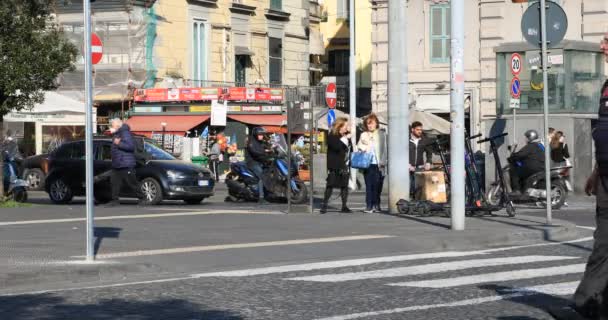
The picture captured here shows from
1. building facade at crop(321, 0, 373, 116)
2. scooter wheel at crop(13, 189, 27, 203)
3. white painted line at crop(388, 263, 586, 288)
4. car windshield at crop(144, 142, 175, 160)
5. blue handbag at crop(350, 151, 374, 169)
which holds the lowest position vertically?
white painted line at crop(388, 263, 586, 288)

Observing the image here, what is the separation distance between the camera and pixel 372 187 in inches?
872

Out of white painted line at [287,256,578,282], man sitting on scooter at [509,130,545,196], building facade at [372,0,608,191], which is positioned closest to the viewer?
white painted line at [287,256,578,282]

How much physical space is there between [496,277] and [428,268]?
3.45 ft

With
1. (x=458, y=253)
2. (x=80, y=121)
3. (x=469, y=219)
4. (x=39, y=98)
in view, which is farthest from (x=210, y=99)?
(x=458, y=253)

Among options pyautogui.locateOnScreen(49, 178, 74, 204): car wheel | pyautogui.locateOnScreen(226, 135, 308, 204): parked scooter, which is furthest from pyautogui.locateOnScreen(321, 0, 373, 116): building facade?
pyautogui.locateOnScreen(49, 178, 74, 204): car wheel

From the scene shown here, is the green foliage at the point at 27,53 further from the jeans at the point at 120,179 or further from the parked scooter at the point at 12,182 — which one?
the parked scooter at the point at 12,182

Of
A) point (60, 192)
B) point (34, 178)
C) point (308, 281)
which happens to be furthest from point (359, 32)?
point (308, 281)

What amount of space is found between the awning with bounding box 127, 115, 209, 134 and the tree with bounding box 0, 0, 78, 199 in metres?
21.9

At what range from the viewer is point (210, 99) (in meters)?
46.1

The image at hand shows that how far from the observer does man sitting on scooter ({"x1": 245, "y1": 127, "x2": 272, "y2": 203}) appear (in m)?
27.9

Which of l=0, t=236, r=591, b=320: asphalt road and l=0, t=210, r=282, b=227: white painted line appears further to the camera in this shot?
l=0, t=210, r=282, b=227: white painted line

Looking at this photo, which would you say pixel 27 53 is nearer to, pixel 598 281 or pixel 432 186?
pixel 432 186

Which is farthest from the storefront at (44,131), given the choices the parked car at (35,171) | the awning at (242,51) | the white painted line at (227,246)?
the white painted line at (227,246)

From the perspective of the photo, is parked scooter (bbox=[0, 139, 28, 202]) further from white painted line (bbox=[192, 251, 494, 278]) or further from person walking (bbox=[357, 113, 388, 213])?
white painted line (bbox=[192, 251, 494, 278])
